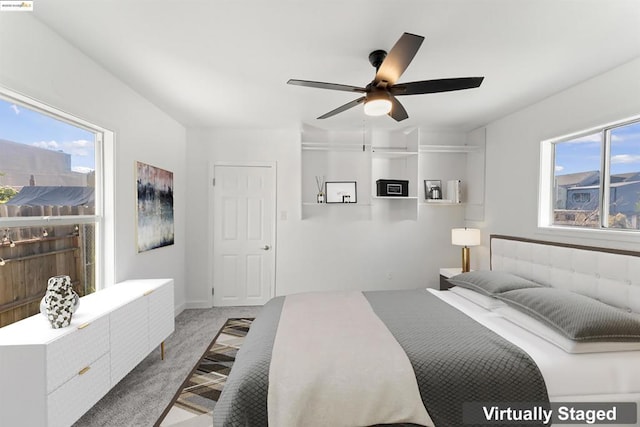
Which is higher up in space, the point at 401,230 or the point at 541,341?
the point at 401,230

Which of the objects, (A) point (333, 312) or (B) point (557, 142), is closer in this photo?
(A) point (333, 312)

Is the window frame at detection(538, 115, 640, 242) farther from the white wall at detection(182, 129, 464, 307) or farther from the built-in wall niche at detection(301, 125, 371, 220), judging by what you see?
the built-in wall niche at detection(301, 125, 371, 220)

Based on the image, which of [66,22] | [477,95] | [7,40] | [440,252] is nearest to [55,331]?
[7,40]

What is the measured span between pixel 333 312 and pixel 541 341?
134cm

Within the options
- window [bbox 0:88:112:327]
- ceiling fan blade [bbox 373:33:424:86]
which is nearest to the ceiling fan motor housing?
ceiling fan blade [bbox 373:33:424:86]

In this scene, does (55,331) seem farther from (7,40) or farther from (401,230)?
(401,230)

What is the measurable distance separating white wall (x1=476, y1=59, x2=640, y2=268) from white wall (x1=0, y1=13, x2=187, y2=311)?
4.04 meters

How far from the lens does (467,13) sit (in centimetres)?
167

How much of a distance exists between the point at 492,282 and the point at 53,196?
345cm

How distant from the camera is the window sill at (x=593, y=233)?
2135 mm

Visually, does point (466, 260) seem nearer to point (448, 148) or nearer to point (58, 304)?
point (448, 148)

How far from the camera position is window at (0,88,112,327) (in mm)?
1718

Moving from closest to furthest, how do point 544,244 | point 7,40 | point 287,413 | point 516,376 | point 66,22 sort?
1. point 287,413
2. point 516,376
3. point 7,40
4. point 66,22
5. point 544,244

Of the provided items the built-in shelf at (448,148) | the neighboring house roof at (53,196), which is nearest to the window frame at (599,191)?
the built-in shelf at (448,148)
